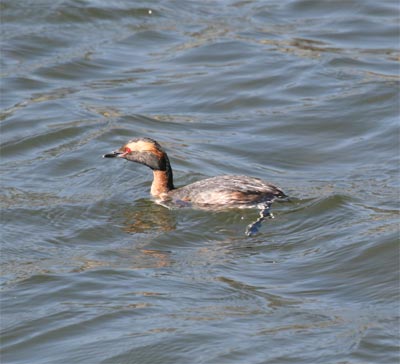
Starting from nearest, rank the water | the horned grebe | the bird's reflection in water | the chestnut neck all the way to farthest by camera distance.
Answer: the water < the bird's reflection in water < the horned grebe < the chestnut neck

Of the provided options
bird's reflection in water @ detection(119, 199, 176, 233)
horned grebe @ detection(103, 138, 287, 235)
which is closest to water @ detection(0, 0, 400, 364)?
bird's reflection in water @ detection(119, 199, 176, 233)

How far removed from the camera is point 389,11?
17.6 metres

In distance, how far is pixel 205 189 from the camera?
10.6 meters

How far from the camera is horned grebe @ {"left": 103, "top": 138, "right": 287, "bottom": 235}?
34.0ft

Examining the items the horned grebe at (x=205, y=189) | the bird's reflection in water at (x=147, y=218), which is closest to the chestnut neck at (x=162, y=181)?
the horned grebe at (x=205, y=189)

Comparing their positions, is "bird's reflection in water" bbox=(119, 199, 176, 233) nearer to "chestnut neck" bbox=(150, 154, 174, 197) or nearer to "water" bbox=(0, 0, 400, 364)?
"water" bbox=(0, 0, 400, 364)

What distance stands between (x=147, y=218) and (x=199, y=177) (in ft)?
4.18

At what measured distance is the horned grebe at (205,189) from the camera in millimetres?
10359

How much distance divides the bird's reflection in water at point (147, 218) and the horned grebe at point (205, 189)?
5.0 inches

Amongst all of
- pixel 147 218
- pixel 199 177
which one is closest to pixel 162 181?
pixel 147 218

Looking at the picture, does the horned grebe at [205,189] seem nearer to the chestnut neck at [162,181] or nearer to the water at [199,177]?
the chestnut neck at [162,181]

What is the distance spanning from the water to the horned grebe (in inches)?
5.9

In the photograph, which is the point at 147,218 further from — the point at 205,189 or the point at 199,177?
the point at 199,177

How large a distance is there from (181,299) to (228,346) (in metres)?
0.96
